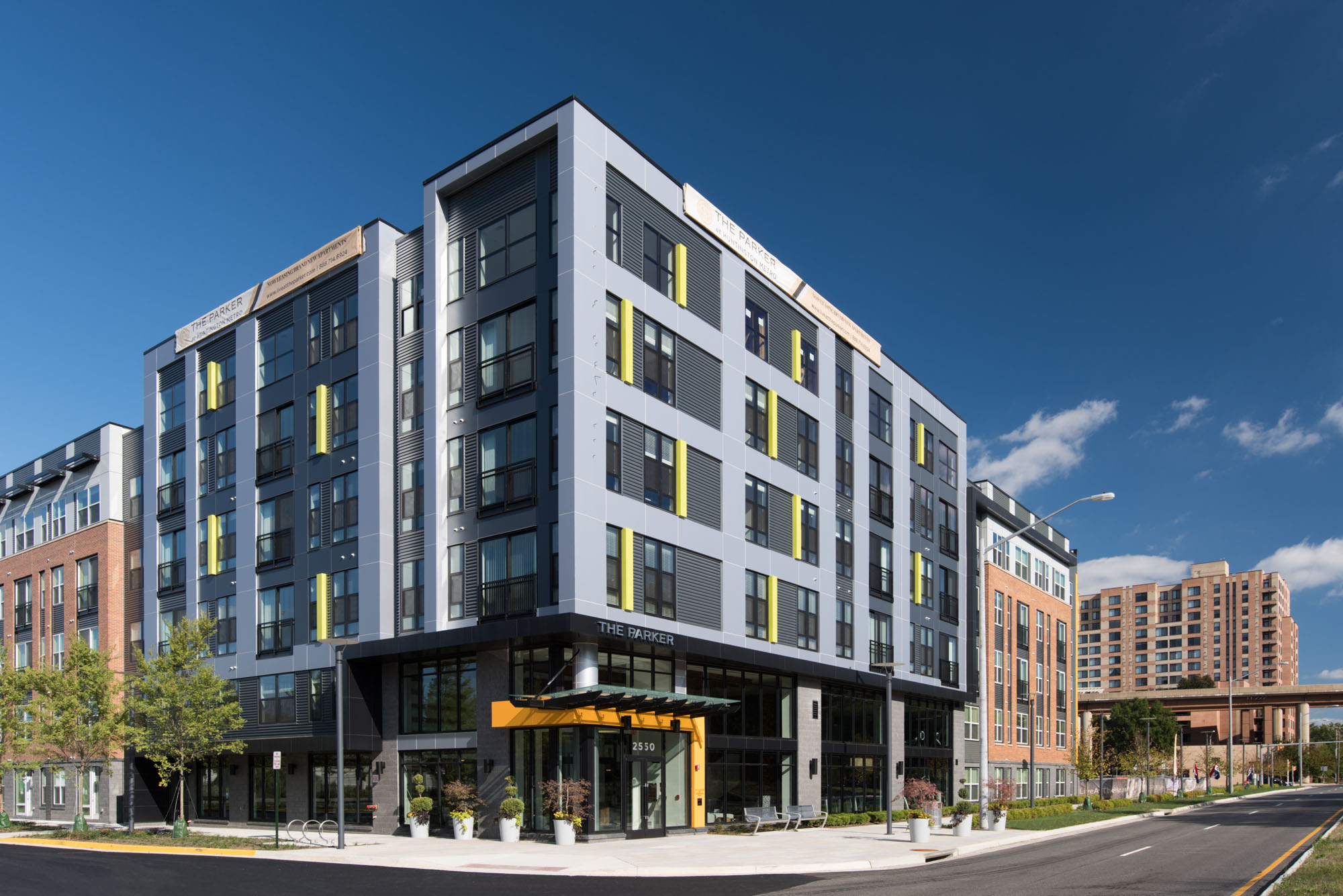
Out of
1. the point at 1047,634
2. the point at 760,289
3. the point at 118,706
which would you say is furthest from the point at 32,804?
the point at 1047,634

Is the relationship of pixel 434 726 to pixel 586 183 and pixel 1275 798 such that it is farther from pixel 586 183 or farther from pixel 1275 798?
pixel 1275 798

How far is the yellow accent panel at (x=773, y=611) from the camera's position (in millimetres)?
41531

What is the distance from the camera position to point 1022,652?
69875 mm

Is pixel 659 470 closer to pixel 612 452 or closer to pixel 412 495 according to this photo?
pixel 612 452

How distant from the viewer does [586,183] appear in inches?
1318

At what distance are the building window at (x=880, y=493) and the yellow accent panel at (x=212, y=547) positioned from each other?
92.8 feet

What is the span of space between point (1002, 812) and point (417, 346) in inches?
1026

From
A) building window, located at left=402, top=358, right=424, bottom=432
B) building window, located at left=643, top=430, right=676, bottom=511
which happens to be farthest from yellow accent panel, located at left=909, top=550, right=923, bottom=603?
building window, located at left=402, top=358, right=424, bottom=432

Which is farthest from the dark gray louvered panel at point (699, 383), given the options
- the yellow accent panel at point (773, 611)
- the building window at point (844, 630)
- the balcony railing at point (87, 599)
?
the balcony railing at point (87, 599)

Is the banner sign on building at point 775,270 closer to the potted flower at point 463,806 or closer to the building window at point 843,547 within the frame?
the building window at point 843,547

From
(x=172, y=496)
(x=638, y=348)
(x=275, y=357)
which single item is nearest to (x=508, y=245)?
(x=638, y=348)

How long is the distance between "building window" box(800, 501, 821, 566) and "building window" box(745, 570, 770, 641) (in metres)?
3.54

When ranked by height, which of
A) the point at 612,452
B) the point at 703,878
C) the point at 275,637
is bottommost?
the point at 703,878

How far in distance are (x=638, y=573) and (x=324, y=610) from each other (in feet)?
41.0
